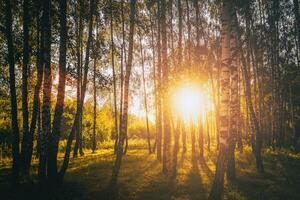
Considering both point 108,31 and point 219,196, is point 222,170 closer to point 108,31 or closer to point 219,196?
point 219,196

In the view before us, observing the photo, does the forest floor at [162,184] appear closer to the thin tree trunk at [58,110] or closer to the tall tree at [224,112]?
the thin tree trunk at [58,110]

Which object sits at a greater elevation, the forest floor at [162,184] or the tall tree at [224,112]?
the tall tree at [224,112]

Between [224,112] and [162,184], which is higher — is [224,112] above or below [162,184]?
above

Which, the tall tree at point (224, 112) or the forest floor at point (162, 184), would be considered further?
the forest floor at point (162, 184)

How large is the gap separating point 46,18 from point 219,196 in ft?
30.8

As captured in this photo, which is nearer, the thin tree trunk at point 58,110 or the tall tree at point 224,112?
the tall tree at point 224,112

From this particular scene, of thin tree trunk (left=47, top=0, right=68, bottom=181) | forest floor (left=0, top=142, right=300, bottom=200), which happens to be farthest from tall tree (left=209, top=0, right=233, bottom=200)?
thin tree trunk (left=47, top=0, right=68, bottom=181)

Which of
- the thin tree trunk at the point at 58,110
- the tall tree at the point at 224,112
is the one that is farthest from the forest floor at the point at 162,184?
the tall tree at the point at 224,112

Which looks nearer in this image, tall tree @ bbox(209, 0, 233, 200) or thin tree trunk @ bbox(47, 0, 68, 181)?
tall tree @ bbox(209, 0, 233, 200)

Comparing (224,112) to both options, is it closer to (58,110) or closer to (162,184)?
(162,184)

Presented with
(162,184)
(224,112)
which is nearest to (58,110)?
(162,184)

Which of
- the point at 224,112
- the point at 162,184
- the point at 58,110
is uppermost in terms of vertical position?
the point at 58,110

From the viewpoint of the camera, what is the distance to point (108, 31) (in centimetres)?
2467

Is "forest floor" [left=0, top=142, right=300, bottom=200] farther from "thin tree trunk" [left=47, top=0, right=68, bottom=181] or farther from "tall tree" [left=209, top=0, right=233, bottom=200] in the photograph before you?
"tall tree" [left=209, top=0, right=233, bottom=200]
